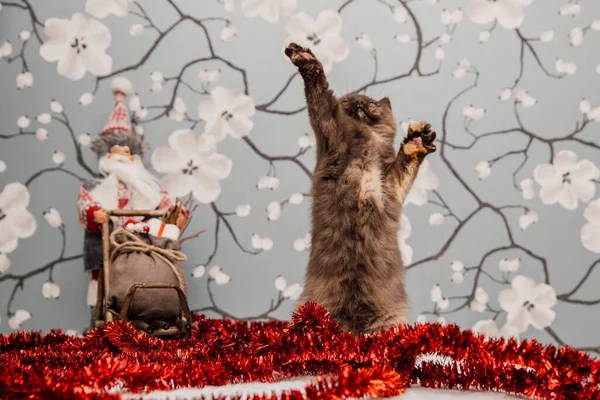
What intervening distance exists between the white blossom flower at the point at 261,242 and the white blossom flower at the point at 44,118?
69 cm

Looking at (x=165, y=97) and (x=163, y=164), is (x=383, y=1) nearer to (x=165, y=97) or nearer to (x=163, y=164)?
(x=165, y=97)

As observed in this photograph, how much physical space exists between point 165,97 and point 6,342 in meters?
0.84

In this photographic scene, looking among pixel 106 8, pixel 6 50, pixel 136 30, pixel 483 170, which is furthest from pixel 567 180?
pixel 6 50

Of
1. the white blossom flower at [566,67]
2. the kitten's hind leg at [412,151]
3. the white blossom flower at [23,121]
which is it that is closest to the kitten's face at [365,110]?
the kitten's hind leg at [412,151]

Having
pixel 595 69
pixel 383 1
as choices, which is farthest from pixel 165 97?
pixel 595 69

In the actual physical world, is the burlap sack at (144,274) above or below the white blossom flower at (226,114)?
below

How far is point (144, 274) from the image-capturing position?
1095 mm

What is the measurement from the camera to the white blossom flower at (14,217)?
1.44 meters

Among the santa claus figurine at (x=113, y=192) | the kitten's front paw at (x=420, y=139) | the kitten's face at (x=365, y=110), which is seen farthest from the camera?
the santa claus figurine at (x=113, y=192)

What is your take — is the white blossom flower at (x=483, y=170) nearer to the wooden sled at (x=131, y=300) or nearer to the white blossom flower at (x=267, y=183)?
the white blossom flower at (x=267, y=183)

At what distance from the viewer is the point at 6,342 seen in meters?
0.90

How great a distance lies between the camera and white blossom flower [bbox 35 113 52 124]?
4.93ft

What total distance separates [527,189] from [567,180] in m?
0.12

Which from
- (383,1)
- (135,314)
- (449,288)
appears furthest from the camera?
(383,1)
